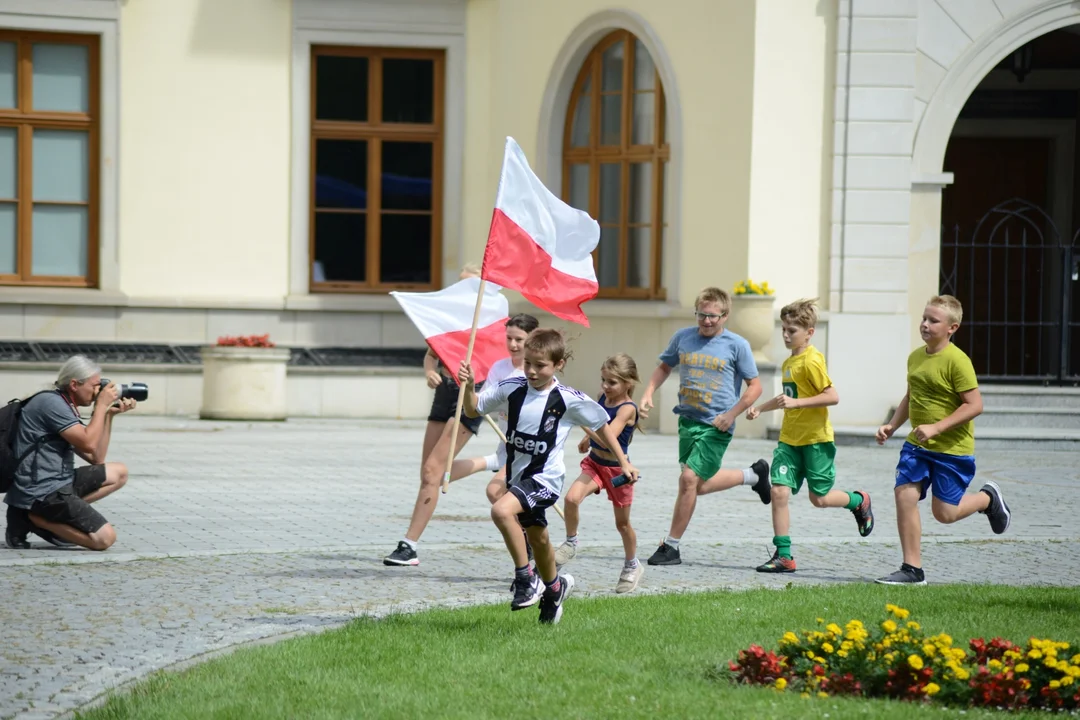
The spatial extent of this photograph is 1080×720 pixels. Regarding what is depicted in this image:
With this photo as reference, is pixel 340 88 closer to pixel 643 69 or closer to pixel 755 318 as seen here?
pixel 643 69

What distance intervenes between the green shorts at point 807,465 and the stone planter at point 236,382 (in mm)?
9978

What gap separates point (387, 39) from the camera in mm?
19922

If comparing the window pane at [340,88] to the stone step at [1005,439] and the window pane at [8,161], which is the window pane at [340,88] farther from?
the stone step at [1005,439]

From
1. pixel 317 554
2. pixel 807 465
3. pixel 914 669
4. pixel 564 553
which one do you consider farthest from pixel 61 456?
pixel 914 669

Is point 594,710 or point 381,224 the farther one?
point 381,224

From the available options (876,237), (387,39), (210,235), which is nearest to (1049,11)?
(876,237)

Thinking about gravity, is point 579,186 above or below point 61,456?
above

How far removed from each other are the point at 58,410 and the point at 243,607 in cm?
231

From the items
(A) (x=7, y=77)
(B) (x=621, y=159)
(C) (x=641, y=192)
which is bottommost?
(C) (x=641, y=192)

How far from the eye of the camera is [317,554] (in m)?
8.87

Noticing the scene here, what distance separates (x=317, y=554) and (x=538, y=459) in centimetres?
250

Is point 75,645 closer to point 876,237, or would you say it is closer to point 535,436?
Result: point 535,436

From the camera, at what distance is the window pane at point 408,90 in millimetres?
20281

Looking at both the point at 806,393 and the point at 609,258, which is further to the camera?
the point at 609,258
